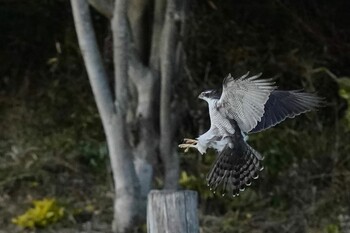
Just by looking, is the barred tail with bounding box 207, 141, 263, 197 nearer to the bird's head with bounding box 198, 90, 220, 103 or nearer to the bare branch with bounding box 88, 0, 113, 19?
the bird's head with bounding box 198, 90, 220, 103

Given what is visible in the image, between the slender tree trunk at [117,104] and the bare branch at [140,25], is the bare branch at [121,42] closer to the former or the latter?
the slender tree trunk at [117,104]

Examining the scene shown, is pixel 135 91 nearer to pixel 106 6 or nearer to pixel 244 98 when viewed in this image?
pixel 106 6

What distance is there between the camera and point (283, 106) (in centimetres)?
423

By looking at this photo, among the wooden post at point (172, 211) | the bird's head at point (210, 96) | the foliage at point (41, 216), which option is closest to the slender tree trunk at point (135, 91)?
the foliage at point (41, 216)

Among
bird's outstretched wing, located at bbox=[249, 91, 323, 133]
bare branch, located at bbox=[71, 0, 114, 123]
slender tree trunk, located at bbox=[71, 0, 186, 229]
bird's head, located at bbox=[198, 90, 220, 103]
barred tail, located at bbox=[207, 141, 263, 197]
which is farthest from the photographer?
slender tree trunk, located at bbox=[71, 0, 186, 229]

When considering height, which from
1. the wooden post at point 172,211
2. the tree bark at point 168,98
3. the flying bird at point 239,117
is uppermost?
the tree bark at point 168,98

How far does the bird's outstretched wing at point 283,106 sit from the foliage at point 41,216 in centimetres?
295

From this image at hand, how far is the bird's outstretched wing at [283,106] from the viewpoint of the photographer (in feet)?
13.7

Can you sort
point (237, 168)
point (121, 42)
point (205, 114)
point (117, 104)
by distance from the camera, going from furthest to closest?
point (205, 114) → point (117, 104) → point (121, 42) → point (237, 168)

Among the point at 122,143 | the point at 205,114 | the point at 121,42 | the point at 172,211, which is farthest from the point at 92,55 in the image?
the point at 172,211

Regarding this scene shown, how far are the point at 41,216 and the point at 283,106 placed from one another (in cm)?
300

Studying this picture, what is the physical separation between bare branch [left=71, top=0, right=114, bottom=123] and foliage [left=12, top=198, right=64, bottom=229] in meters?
0.85

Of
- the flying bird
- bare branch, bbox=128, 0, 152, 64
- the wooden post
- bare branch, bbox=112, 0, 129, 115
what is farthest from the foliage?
the wooden post

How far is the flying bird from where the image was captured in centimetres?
356
